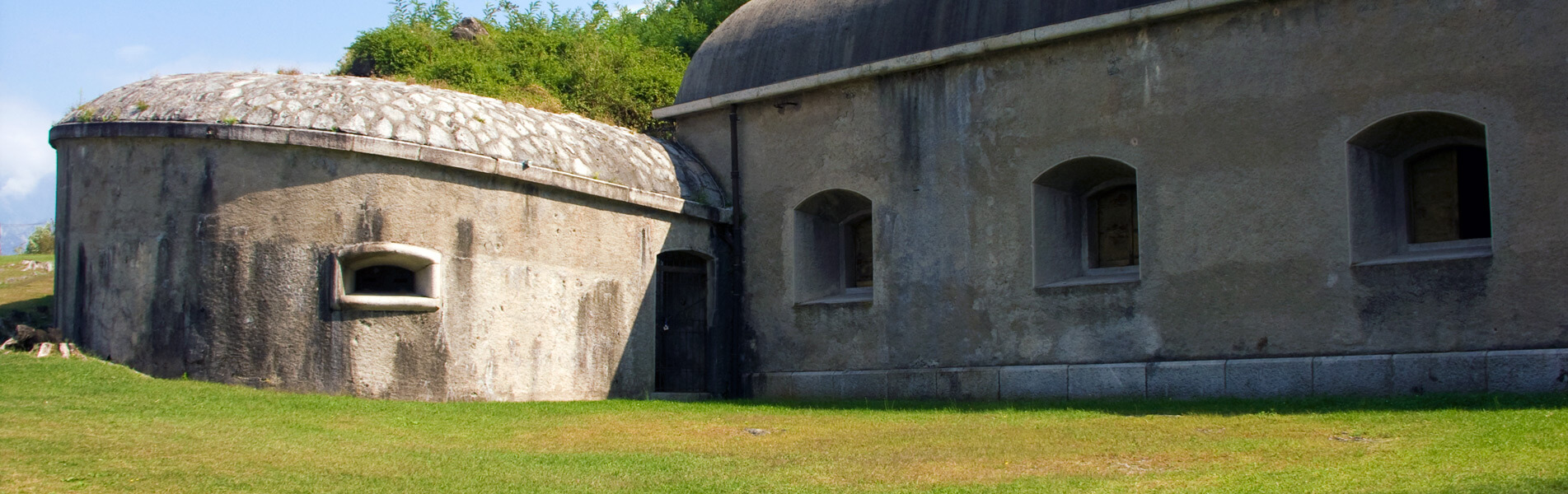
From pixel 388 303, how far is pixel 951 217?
19.9 feet

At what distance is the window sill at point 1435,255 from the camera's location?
10.8 meters

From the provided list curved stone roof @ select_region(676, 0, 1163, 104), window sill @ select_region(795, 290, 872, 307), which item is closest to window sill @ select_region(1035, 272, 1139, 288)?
window sill @ select_region(795, 290, 872, 307)

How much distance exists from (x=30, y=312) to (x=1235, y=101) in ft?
43.8

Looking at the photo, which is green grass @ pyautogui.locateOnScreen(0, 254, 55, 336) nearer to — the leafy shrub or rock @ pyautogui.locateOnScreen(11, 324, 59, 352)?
rock @ pyautogui.locateOnScreen(11, 324, 59, 352)

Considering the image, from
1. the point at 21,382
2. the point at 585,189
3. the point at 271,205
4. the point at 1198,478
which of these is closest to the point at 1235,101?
the point at 1198,478

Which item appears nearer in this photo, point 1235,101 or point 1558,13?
point 1558,13

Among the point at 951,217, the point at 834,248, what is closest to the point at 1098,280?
the point at 951,217

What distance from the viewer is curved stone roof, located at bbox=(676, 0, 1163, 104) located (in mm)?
13422

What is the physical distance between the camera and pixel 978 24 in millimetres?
13766

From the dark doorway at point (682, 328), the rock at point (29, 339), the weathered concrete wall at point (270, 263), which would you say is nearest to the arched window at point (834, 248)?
the dark doorway at point (682, 328)

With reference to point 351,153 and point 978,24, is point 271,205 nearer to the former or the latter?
point 351,153

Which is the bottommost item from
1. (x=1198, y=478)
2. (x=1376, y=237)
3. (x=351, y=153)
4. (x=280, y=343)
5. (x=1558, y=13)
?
(x=1198, y=478)

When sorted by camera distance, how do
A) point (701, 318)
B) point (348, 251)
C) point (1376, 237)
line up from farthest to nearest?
point (701, 318) → point (348, 251) → point (1376, 237)

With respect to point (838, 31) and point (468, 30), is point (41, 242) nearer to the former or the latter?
point (468, 30)
